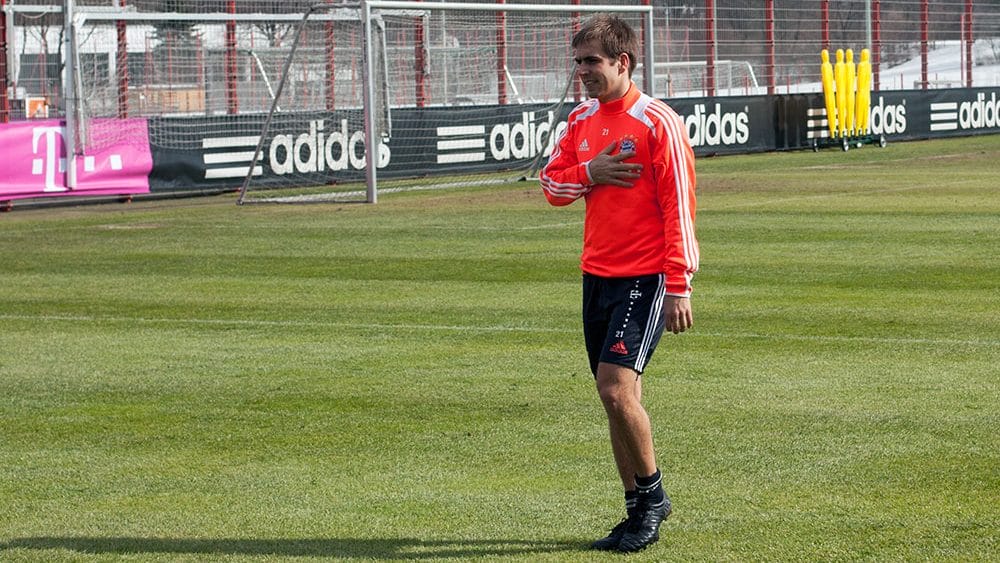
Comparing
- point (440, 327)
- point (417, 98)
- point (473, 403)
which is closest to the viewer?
point (473, 403)

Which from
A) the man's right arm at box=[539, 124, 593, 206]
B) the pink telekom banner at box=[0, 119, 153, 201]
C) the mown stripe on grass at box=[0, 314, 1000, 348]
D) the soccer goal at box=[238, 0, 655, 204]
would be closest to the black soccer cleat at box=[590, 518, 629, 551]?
the man's right arm at box=[539, 124, 593, 206]

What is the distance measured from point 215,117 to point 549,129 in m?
6.17

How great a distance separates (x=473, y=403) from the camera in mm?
8484

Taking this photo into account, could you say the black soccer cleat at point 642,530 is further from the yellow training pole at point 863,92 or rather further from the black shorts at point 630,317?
the yellow training pole at point 863,92

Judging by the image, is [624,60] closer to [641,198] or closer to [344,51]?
[641,198]

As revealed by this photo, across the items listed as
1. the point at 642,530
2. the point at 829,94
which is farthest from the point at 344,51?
the point at 642,530

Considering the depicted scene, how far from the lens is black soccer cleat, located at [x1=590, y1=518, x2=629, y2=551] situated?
5770 millimetres

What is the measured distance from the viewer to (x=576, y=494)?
6586 mm

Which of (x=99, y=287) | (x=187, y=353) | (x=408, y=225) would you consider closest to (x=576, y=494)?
(x=187, y=353)

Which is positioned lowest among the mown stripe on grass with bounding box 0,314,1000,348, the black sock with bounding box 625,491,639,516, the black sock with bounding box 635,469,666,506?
the black sock with bounding box 625,491,639,516

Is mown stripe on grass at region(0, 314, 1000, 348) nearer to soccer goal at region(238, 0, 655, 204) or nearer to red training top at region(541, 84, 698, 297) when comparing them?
red training top at region(541, 84, 698, 297)

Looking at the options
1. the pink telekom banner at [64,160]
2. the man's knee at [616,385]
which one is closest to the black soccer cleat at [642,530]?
the man's knee at [616,385]

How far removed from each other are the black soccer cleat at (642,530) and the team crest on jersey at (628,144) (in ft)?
4.18

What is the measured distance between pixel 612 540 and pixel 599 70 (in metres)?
1.67
